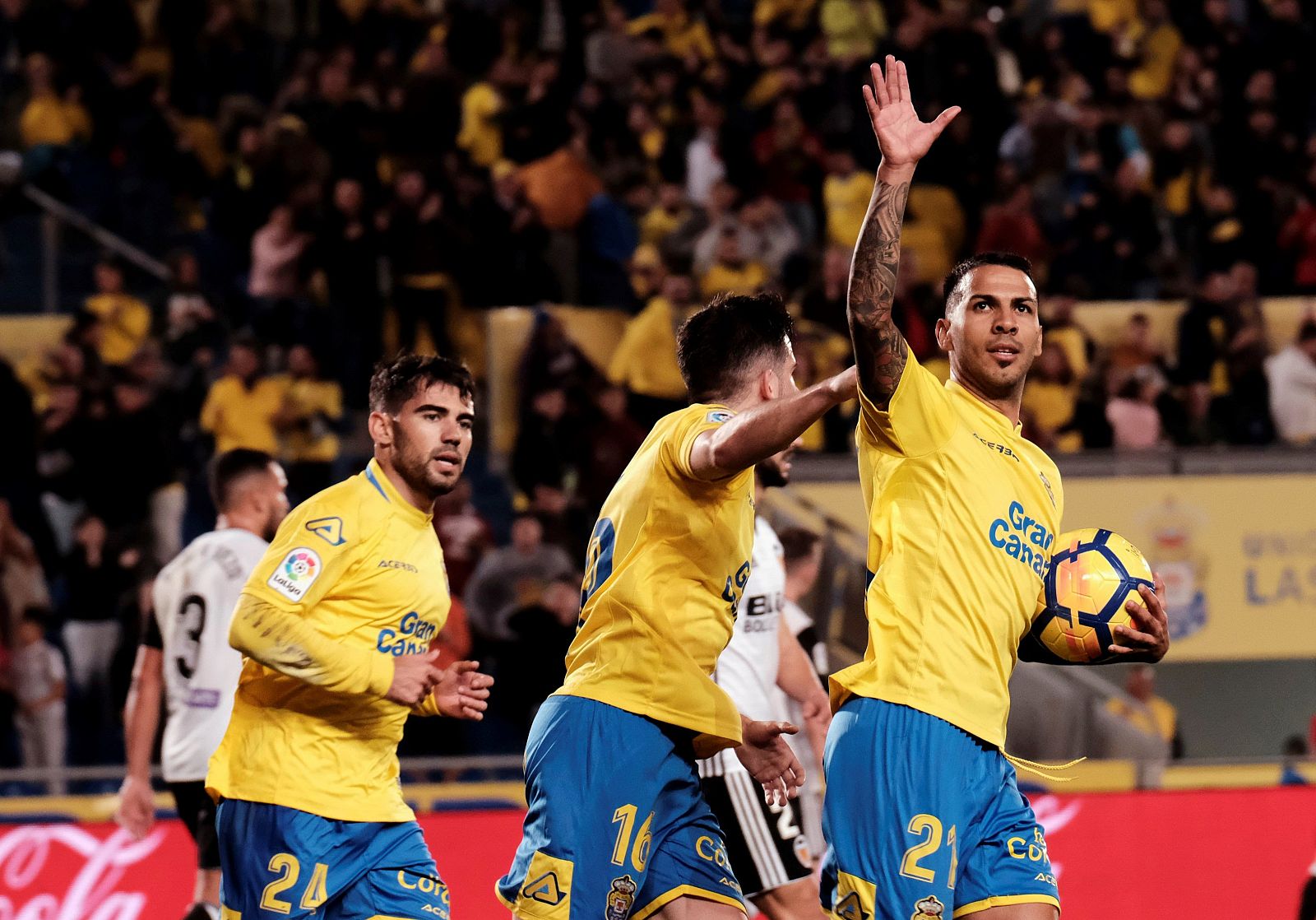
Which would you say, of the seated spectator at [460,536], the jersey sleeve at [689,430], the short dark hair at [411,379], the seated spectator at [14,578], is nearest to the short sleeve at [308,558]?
the short dark hair at [411,379]

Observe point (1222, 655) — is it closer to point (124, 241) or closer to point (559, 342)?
point (559, 342)

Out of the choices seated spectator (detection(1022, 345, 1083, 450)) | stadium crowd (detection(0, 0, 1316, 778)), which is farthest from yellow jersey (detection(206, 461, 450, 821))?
seated spectator (detection(1022, 345, 1083, 450))

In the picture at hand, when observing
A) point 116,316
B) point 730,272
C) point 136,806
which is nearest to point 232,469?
point 136,806

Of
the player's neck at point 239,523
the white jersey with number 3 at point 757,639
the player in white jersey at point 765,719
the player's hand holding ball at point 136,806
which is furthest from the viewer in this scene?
the player's neck at point 239,523

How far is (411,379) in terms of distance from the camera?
5582mm

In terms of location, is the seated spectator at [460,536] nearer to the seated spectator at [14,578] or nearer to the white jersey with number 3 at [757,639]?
the seated spectator at [14,578]

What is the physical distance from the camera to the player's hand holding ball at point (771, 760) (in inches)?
201

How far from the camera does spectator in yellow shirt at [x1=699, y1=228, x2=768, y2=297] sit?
13367mm

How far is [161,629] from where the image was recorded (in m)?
7.61

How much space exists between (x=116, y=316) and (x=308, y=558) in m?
9.32

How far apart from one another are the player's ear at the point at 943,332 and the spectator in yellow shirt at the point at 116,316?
9.55m

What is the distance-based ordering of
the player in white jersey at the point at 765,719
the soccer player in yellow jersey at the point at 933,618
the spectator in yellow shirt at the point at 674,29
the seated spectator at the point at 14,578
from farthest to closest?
the spectator in yellow shirt at the point at 674,29 → the seated spectator at the point at 14,578 → the player in white jersey at the point at 765,719 → the soccer player in yellow jersey at the point at 933,618

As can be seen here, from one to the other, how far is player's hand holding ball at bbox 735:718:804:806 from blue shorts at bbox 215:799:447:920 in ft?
3.47

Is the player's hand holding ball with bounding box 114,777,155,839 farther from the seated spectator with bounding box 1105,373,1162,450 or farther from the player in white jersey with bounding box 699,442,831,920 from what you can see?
the seated spectator with bounding box 1105,373,1162,450
